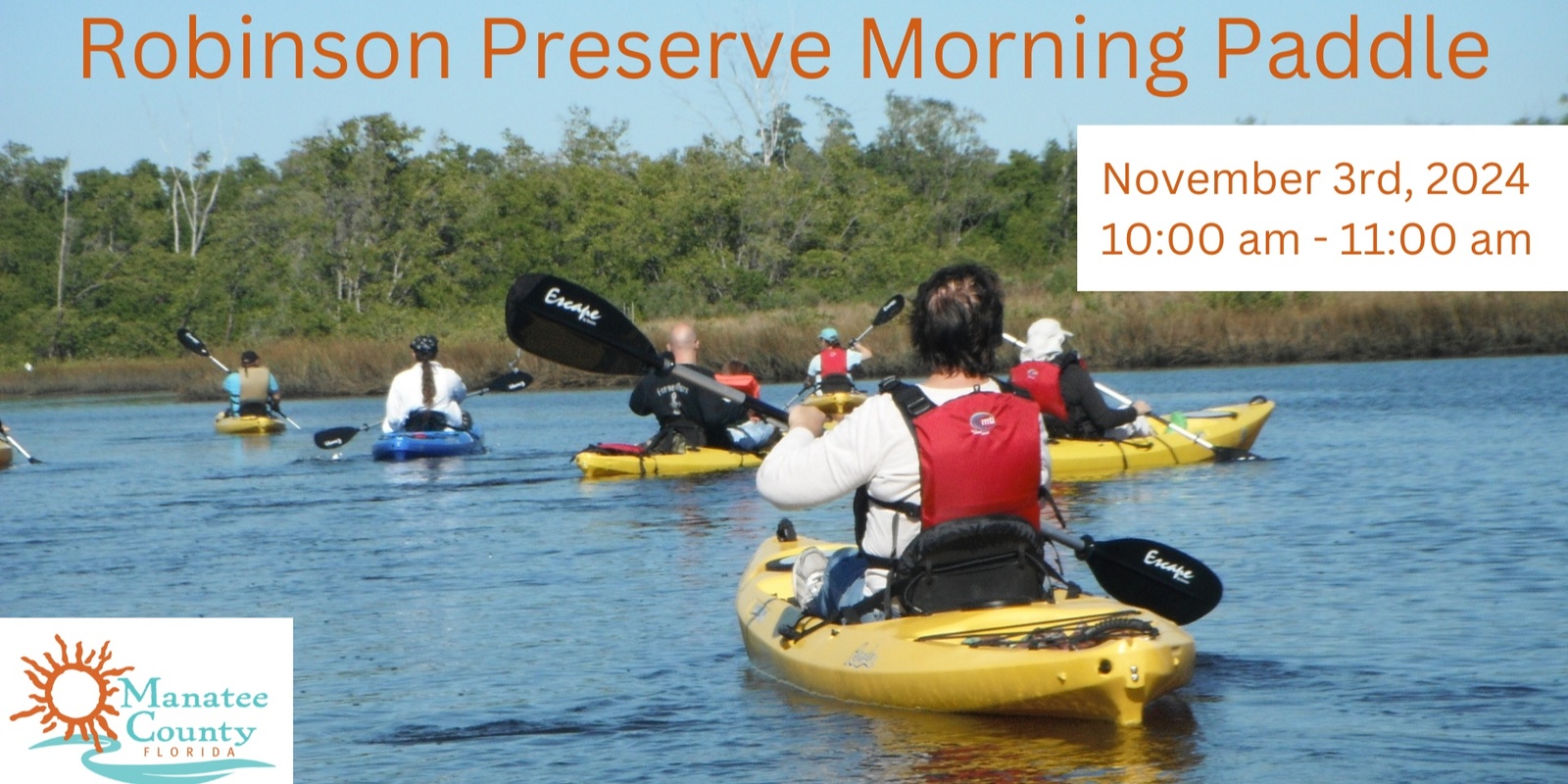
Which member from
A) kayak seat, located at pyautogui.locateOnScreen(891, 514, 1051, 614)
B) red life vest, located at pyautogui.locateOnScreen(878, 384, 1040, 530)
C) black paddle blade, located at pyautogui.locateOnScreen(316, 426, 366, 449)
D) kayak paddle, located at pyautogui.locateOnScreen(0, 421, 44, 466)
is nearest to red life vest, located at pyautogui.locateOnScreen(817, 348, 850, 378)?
black paddle blade, located at pyautogui.locateOnScreen(316, 426, 366, 449)

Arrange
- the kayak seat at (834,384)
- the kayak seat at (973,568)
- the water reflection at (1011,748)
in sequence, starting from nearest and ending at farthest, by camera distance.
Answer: the water reflection at (1011,748), the kayak seat at (973,568), the kayak seat at (834,384)

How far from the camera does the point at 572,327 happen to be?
5891 mm

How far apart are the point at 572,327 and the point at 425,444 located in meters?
10.2

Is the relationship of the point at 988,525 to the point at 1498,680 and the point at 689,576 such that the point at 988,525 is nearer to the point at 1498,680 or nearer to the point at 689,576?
the point at 1498,680

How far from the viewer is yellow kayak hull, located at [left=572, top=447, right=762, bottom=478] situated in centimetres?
1360

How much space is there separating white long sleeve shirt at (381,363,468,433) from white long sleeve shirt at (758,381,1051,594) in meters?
11.2

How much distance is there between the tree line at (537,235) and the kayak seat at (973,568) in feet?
114

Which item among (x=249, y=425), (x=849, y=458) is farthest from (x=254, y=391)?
(x=849, y=458)

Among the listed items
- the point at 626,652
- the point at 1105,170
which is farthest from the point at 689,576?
the point at 1105,170

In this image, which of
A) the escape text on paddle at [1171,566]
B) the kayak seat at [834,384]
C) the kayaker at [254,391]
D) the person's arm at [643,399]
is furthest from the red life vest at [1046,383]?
the kayaker at [254,391]

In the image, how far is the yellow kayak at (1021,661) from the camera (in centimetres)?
486

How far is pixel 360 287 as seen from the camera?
157ft

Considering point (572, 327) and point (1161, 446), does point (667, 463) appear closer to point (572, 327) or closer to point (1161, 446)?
point (1161, 446)

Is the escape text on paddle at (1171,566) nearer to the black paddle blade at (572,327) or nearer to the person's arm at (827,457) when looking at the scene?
the person's arm at (827,457)
